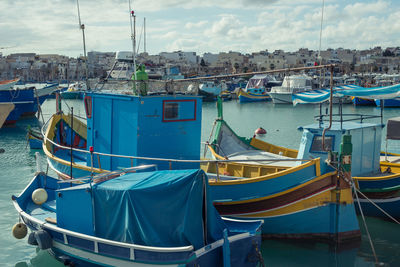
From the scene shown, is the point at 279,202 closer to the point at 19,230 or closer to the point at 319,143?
the point at 319,143

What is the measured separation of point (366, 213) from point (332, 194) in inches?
152

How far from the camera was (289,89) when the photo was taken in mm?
62688

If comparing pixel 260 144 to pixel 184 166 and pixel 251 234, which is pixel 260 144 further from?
pixel 251 234

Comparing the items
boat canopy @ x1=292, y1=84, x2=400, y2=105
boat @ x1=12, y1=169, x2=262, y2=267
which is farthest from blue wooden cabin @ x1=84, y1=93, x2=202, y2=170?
boat canopy @ x1=292, y1=84, x2=400, y2=105

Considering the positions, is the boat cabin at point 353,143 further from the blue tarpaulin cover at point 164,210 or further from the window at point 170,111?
the blue tarpaulin cover at point 164,210

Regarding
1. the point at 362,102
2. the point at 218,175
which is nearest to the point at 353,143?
the point at 218,175

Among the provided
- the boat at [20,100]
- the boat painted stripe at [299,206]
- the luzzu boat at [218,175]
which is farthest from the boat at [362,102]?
the boat painted stripe at [299,206]

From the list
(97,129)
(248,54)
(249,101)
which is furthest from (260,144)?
(248,54)

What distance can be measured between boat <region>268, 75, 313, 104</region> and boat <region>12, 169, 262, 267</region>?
2173 inches

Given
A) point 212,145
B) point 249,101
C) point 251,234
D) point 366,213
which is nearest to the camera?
point 251,234

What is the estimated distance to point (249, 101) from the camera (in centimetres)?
7162

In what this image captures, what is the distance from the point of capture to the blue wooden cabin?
12.0 meters

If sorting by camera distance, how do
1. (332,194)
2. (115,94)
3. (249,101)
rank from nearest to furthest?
1. (332,194)
2. (115,94)
3. (249,101)

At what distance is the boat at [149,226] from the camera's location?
26.3 feet
